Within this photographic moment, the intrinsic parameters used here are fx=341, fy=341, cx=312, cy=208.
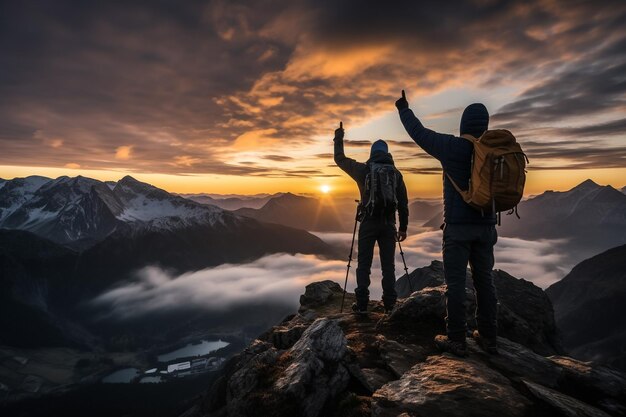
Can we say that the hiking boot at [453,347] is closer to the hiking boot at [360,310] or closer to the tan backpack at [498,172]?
the tan backpack at [498,172]

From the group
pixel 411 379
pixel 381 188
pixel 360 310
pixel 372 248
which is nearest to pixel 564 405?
pixel 411 379

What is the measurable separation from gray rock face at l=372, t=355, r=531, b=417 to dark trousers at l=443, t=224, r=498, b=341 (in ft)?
4.22

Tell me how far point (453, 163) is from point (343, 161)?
16.8 ft

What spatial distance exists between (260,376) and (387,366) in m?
3.49

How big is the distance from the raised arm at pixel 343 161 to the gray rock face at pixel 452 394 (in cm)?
725

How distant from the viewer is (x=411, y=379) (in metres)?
7.83

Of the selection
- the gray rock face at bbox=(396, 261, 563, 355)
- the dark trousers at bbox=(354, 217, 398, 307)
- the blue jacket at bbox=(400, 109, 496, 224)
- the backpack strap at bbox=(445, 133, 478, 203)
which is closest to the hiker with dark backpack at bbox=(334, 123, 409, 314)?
the dark trousers at bbox=(354, 217, 398, 307)

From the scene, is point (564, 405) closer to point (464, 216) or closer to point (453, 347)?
point (453, 347)

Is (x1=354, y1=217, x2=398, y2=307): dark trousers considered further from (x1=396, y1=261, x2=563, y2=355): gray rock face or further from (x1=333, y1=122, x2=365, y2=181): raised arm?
(x1=396, y1=261, x2=563, y2=355): gray rock face

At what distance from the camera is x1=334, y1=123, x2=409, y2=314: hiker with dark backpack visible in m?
12.2

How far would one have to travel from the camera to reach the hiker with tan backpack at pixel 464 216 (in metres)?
8.21

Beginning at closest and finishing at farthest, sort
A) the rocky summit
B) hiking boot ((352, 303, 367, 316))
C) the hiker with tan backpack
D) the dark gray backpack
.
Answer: the rocky summit → the hiker with tan backpack → the dark gray backpack → hiking boot ((352, 303, 367, 316))

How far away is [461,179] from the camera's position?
8.57 meters

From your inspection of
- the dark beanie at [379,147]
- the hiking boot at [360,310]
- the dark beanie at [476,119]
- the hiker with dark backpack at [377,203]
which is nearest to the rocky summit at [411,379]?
the hiking boot at [360,310]
